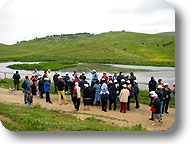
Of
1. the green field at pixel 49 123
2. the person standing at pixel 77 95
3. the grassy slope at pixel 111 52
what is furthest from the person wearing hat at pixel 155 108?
the person standing at pixel 77 95

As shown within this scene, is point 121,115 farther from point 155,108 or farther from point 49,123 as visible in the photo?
point 49,123

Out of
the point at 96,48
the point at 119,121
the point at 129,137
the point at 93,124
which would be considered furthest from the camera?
the point at 96,48

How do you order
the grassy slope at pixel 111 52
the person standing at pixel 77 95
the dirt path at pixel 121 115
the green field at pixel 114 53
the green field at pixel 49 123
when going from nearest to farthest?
the green field at pixel 49 123
the dirt path at pixel 121 115
the person standing at pixel 77 95
the green field at pixel 114 53
the grassy slope at pixel 111 52

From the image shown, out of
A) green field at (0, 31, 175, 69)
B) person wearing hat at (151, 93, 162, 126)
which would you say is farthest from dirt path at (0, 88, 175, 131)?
green field at (0, 31, 175, 69)

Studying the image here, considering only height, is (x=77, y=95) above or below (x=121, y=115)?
above

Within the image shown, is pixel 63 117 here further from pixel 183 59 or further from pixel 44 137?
pixel 183 59

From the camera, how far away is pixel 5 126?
8742mm

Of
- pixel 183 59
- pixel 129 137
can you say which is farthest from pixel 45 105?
pixel 183 59

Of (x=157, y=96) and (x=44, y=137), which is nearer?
(x=44, y=137)

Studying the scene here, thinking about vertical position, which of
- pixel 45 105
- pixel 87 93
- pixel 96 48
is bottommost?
pixel 45 105

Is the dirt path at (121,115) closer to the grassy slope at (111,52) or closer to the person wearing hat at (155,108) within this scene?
the person wearing hat at (155,108)

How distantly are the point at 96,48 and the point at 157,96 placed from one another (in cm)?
4449

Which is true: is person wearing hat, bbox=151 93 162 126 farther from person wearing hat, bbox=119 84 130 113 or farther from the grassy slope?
the grassy slope

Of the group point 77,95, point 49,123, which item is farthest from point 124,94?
point 49,123
